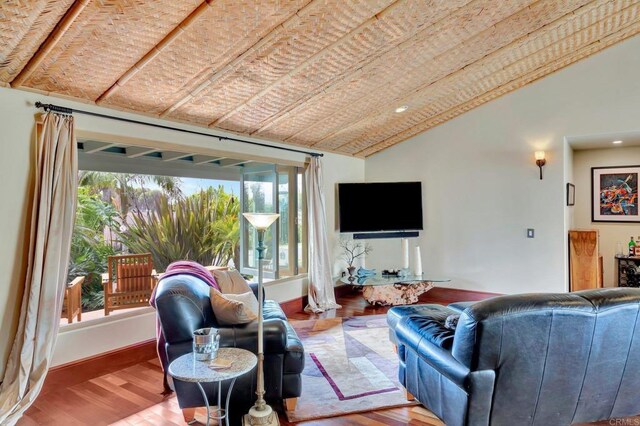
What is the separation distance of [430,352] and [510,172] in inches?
155

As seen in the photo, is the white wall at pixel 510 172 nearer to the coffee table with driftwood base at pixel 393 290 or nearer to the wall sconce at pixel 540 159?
the wall sconce at pixel 540 159

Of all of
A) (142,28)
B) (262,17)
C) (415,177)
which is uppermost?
(262,17)

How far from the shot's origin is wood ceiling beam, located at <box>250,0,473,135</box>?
3155 mm

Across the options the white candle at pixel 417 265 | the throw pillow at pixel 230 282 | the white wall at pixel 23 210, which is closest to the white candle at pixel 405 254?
the white candle at pixel 417 265

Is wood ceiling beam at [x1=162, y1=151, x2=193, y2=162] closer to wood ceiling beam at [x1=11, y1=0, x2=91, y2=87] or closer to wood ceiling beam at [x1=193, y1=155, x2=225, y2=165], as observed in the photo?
wood ceiling beam at [x1=193, y1=155, x2=225, y2=165]

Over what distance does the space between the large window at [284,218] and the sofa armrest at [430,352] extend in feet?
9.14

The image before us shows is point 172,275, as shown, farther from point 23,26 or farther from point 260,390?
point 23,26

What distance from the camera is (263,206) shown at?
5441mm

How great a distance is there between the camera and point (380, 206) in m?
5.72

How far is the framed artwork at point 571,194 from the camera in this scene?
200 inches

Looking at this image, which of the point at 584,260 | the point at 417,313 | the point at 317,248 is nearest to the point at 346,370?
the point at 417,313

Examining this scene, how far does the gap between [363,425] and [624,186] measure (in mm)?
5277

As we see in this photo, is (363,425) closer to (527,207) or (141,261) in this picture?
(141,261)

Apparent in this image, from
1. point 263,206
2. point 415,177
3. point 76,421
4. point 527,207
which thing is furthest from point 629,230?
point 76,421
